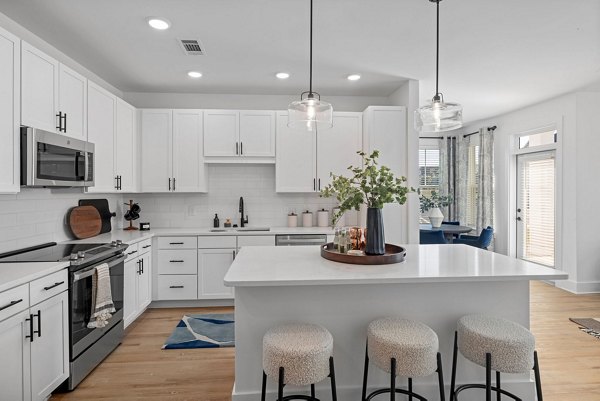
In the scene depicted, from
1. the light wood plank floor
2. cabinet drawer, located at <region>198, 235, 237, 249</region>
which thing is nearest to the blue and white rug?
the light wood plank floor

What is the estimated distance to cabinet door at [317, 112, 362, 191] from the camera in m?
4.65

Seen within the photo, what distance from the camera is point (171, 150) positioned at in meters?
4.55

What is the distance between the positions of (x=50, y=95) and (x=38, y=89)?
14cm

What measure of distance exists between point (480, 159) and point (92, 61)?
629 cm

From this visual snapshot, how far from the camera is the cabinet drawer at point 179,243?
425cm

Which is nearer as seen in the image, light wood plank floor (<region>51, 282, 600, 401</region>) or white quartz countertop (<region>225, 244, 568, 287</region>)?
white quartz countertop (<region>225, 244, 568, 287</region>)

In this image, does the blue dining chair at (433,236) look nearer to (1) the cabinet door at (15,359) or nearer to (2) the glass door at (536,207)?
(2) the glass door at (536,207)

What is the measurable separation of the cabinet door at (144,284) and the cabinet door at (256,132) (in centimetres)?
170

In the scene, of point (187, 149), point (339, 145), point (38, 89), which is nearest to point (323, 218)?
point (339, 145)

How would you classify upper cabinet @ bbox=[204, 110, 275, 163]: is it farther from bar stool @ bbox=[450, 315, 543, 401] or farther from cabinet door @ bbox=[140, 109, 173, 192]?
bar stool @ bbox=[450, 315, 543, 401]

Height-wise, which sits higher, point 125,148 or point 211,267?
point 125,148

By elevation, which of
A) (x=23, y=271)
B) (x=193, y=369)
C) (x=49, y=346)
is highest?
(x=23, y=271)

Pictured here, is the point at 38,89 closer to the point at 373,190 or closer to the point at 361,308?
the point at 373,190

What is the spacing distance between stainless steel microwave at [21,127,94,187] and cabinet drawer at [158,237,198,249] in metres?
1.21
